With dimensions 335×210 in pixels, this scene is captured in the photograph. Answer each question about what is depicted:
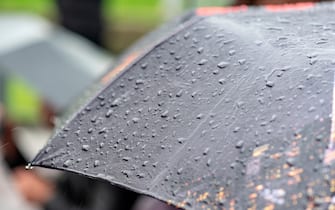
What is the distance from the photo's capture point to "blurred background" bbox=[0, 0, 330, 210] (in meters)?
2.80

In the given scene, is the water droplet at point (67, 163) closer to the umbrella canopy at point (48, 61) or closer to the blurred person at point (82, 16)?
the umbrella canopy at point (48, 61)

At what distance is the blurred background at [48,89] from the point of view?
2.80m

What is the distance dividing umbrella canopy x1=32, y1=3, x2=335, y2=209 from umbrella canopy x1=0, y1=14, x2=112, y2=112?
7.85ft

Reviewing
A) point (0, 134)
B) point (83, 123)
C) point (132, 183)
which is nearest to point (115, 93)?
point (83, 123)

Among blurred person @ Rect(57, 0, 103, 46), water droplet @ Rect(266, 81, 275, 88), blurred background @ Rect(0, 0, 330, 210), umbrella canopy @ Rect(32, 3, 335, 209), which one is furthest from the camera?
blurred person @ Rect(57, 0, 103, 46)

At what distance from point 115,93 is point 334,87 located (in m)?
0.53

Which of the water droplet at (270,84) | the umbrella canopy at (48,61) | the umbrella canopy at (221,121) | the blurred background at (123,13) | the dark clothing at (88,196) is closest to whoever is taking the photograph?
the umbrella canopy at (221,121)

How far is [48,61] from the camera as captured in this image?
14.8 feet

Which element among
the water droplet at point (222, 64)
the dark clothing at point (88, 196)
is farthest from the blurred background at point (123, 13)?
the water droplet at point (222, 64)

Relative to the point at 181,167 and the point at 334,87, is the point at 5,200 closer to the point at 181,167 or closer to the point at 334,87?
the point at 181,167

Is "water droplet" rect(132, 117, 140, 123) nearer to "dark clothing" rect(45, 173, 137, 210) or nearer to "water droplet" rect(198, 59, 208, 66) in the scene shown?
"water droplet" rect(198, 59, 208, 66)

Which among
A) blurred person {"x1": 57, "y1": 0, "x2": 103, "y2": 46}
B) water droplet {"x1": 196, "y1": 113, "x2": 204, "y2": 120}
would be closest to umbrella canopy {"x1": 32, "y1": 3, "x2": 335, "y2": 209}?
water droplet {"x1": 196, "y1": 113, "x2": 204, "y2": 120}

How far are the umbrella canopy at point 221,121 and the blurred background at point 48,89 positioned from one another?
1.28 ft

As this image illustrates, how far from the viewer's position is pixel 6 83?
516 cm
